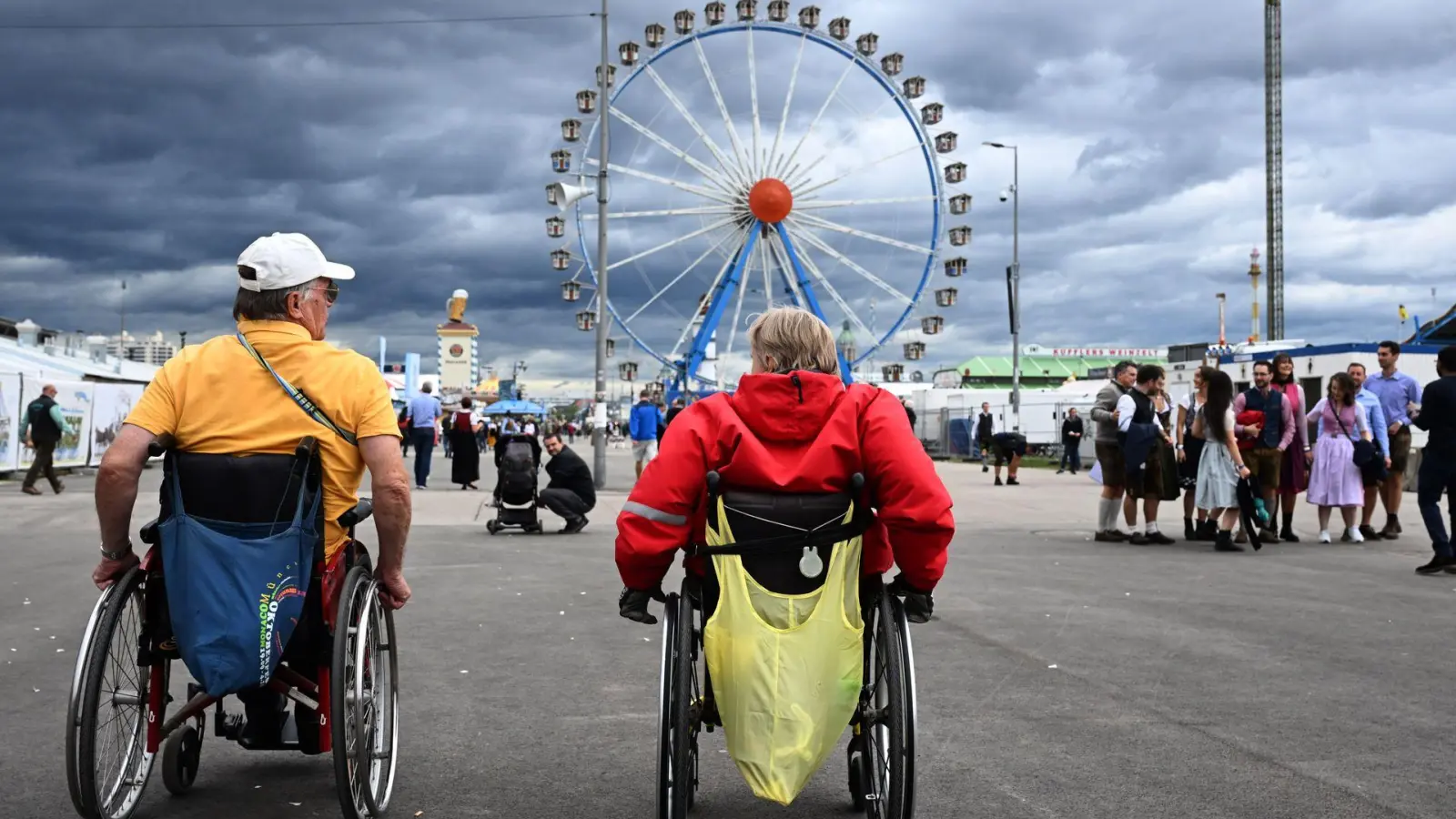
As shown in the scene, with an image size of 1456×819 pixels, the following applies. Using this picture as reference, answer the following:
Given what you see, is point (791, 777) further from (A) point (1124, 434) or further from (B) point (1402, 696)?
(A) point (1124, 434)

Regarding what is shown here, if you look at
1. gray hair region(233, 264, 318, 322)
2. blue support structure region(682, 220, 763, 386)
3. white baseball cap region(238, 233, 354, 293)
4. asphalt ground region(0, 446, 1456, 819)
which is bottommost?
asphalt ground region(0, 446, 1456, 819)

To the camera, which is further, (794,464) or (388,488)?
(388,488)

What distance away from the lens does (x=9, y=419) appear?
22.9 m

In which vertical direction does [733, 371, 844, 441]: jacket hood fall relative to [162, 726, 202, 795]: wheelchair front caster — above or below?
above

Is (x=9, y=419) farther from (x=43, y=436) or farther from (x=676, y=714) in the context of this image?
(x=676, y=714)

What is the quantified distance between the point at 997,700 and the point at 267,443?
129 inches

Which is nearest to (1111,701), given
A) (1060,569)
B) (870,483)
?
(870,483)

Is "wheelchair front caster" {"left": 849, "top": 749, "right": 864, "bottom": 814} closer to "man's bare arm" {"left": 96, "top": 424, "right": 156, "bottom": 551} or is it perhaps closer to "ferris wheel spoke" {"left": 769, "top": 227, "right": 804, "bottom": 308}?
"man's bare arm" {"left": 96, "top": 424, "right": 156, "bottom": 551}

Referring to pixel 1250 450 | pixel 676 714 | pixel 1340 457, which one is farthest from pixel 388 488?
pixel 1340 457

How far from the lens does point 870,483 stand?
3488 millimetres

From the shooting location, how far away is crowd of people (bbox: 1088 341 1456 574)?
1262 cm

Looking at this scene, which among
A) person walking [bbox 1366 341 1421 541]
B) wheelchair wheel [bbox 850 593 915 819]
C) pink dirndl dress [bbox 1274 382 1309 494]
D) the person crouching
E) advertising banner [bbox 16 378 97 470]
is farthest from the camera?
advertising banner [bbox 16 378 97 470]

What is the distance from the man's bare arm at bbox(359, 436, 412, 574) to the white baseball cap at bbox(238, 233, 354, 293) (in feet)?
1.81

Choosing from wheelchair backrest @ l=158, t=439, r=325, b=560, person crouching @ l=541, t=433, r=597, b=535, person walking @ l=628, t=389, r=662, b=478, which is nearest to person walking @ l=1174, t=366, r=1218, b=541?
person crouching @ l=541, t=433, r=597, b=535
